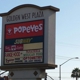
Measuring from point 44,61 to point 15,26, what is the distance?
3980 mm

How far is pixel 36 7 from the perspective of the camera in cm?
2572

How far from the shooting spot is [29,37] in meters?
25.6

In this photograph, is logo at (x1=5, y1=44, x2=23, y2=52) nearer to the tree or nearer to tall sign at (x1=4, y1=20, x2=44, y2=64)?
tall sign at (x1=4, y1=20, x2=44, y2=64)

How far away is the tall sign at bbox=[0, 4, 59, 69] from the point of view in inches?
981

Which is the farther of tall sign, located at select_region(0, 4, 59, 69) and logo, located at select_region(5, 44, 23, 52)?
logo, located at select_region(5, 44, 23, 52)

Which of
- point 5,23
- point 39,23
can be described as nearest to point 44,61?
point 39,23

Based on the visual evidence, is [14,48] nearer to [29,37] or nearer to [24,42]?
[24,42]

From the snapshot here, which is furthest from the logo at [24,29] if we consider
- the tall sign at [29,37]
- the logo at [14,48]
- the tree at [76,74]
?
the tree at [76,74]

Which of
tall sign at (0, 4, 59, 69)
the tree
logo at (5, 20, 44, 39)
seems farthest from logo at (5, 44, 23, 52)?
the tree

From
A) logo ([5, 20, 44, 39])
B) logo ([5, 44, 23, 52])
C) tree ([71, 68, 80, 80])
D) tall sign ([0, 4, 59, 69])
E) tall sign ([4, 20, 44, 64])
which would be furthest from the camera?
tree ([71, 68, 80, 80])

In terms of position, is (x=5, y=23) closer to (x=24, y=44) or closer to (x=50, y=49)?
(x=24, y=44)

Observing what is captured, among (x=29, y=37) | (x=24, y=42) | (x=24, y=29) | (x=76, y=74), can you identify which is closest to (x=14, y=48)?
(x=24, y=42)

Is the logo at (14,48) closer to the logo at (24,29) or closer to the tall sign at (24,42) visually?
the tall sign at (24,42)

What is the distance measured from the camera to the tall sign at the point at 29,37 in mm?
24906
